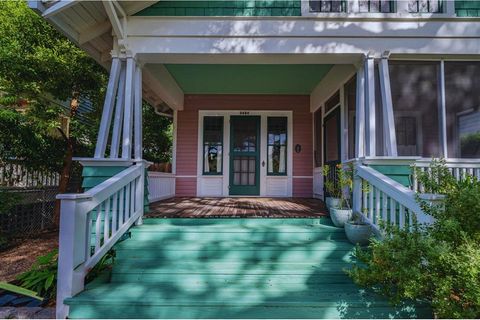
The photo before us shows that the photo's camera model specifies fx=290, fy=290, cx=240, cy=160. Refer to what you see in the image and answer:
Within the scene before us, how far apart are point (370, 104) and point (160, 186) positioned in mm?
3941

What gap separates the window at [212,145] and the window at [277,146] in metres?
1.16

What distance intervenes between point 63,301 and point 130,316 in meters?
0.56

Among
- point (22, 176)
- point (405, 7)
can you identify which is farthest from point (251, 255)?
point (22, 176)

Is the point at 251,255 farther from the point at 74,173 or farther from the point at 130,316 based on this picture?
the point at 74,173

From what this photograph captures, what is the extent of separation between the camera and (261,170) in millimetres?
6824

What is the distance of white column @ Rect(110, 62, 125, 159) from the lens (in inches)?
151

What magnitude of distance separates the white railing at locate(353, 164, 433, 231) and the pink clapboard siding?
3116 mm

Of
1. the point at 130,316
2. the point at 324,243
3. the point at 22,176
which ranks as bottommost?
the point at 130,316

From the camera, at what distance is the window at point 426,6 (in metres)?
4.10

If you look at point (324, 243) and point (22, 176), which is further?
point (22, 176)

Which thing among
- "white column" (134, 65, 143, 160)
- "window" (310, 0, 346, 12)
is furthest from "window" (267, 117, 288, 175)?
"white column" (134, 65, 143, 160)

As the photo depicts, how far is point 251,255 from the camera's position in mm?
3123

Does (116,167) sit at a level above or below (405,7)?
below

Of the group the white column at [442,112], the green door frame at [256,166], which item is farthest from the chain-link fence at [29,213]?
the white column at [442,112]
